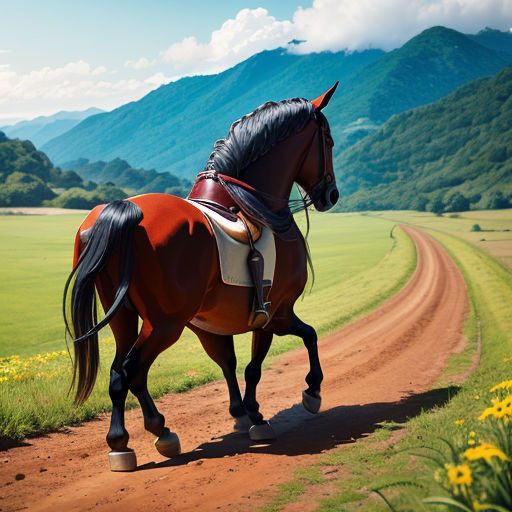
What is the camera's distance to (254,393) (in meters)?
6.38

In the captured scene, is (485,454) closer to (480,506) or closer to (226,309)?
(480,506)

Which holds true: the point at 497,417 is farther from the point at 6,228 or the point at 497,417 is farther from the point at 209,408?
the point at 6,228

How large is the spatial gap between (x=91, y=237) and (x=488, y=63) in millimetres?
220432

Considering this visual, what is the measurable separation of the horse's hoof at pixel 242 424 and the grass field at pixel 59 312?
6.41ft

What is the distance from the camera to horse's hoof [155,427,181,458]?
5418mm

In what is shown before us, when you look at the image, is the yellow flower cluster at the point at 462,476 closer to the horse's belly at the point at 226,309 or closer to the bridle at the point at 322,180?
the horse's belly at the point at 226,309

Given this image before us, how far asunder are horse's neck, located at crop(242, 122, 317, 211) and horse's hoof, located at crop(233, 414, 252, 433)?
258 cm

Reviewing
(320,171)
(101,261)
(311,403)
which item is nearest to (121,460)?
(101,261)

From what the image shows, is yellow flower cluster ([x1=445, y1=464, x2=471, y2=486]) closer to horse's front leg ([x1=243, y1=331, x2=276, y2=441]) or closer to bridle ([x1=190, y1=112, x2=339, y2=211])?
horse's front leg ([x1=243, y1=331, x2=276, y2=441])

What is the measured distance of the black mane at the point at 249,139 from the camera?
19.9 ft

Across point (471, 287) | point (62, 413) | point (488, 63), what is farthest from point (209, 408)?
point (488, 63)

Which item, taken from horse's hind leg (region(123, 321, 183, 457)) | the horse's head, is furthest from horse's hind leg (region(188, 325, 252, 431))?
the horse's head

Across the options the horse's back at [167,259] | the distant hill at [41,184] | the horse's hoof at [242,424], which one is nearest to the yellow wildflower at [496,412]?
the horse's back at [167,259]

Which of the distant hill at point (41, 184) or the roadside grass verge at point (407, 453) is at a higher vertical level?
the distant hill at point (41, 184)
